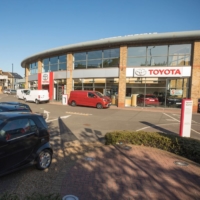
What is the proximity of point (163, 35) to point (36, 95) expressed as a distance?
1624cm

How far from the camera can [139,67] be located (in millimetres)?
17531

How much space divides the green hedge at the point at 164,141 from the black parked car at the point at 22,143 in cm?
261

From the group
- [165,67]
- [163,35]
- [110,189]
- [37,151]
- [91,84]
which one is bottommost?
[110,189]

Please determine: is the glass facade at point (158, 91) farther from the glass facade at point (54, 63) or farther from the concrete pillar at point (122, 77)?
the glass facade at point (54, 63)

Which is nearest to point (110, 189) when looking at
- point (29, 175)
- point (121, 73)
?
point (29, 175)

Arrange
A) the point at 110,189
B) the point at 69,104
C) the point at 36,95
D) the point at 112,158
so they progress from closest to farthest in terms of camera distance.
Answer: the point at 110,189
the point at 112,158
the point at 69,104
the point at 36,95

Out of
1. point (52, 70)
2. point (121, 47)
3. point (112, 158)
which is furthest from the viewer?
point (52, 70)

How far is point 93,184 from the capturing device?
11.3ft

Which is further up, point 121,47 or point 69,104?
point 121,47

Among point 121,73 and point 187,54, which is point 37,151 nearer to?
point 121,73

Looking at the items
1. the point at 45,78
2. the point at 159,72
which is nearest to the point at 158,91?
the point at 159,72

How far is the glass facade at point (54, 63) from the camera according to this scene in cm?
2277

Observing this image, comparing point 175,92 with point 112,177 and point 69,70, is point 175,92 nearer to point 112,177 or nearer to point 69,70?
point 69,70

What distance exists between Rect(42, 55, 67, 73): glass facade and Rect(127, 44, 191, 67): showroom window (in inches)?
376
